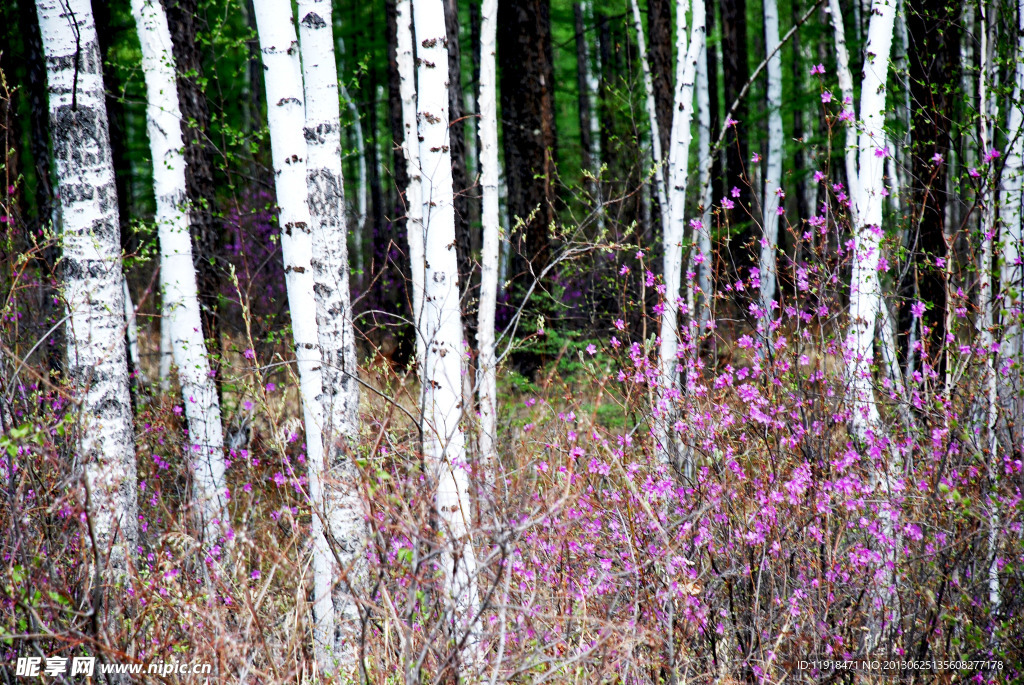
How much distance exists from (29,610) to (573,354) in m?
6.08

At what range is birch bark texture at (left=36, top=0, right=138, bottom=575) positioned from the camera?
403 centimetres

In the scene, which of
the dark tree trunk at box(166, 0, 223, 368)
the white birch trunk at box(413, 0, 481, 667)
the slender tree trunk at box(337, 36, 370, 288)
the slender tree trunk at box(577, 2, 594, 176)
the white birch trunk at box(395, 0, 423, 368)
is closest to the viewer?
the white birch trunk at box(413, 0, 481, 667)

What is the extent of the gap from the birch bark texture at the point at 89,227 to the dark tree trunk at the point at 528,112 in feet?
15.3

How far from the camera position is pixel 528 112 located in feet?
26.8

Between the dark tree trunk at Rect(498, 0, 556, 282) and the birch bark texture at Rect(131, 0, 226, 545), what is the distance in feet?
12.2

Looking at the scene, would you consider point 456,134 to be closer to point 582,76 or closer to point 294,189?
point 294,189

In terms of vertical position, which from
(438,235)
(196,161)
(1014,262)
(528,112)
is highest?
(528,112)

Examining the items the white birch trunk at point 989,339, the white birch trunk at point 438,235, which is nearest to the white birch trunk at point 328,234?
the white birch trunk at point 438,235

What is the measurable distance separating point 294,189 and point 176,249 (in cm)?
195

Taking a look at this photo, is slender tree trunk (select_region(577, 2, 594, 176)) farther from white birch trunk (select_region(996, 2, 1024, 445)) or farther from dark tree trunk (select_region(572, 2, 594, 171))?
white birch trunk (select_region(996, 2, 1024, 445))

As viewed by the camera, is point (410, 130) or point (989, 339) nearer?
point (989, 339)

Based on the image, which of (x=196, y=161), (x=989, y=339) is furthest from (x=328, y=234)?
(x=989, y=339)

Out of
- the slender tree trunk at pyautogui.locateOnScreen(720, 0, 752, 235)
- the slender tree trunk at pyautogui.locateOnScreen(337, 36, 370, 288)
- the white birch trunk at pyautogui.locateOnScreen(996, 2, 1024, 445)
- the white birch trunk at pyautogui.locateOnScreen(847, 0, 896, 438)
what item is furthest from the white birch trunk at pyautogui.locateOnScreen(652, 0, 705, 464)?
the slender tree trunk at pyautogui.locateOnScreen(337, 36, 370, 288)

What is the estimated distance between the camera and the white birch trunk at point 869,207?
13.1ft
